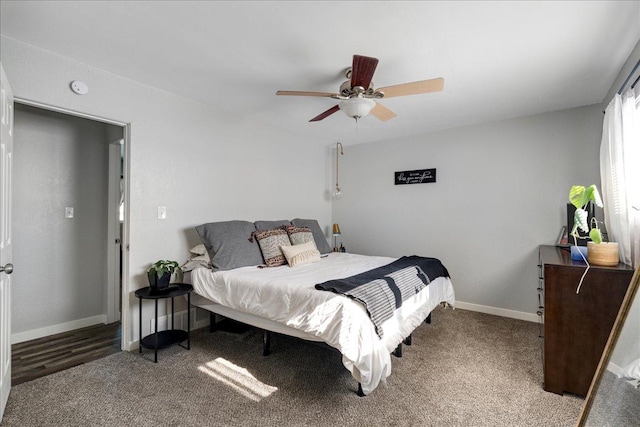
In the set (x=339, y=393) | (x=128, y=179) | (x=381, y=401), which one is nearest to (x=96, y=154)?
(x=128, y=179)

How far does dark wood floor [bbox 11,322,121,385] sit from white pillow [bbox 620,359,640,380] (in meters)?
3.43

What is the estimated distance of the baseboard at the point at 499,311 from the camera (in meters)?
3.45

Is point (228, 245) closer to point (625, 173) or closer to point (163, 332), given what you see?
point (163, 332)

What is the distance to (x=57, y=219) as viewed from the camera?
3057 mm

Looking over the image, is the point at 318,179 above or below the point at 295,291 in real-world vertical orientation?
above

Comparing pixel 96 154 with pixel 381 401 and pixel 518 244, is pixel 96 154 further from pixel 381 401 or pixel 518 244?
pixel 518 244

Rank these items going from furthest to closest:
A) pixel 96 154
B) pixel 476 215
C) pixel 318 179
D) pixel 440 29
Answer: pixel 318 179 → pixel 476 215 → pixel 96 154 → pixel 440 29

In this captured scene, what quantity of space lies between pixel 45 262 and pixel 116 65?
2.08 metres

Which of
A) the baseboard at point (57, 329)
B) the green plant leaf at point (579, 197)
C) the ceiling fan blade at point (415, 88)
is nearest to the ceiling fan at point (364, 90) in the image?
the ceiling fan blade at point (415, 88)

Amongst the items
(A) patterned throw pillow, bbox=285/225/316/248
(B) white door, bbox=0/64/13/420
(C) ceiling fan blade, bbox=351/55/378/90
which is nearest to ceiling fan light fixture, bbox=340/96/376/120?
(C) ceiling fan blade, bbox=351/55/378/90

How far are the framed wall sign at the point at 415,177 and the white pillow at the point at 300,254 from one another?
1.86 m

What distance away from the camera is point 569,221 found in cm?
309

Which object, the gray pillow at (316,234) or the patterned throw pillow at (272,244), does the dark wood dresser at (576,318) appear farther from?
the gray pillow at (316,234)

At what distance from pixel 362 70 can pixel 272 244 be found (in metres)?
1.92
